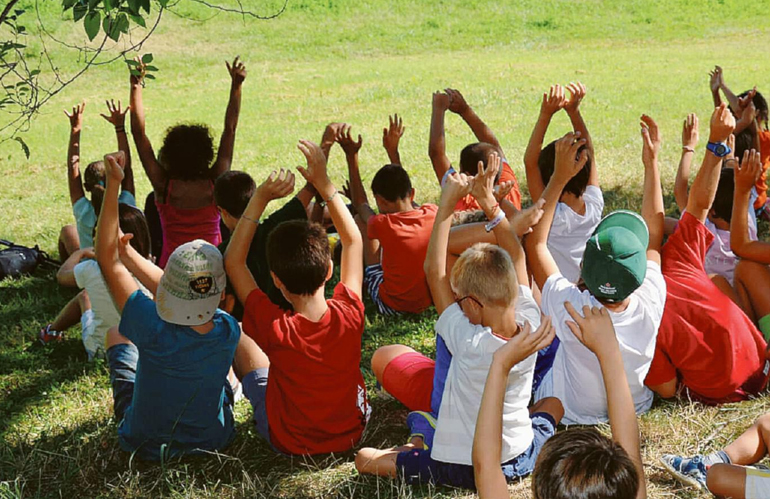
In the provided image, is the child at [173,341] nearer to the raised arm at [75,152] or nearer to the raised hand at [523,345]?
the raised hand at [523,345]

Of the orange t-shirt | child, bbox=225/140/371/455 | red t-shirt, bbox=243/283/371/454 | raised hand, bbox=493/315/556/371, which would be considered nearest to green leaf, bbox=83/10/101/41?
child, bbox=225/140/371/455

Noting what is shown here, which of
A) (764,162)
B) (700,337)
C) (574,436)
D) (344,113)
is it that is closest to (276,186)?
(574,436)

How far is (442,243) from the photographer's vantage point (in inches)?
148

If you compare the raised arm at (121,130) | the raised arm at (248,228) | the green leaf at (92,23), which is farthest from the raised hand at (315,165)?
the raised arm at (121,130)

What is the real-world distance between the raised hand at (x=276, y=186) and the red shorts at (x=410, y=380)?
3.61 feet

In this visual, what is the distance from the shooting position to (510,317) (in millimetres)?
3328

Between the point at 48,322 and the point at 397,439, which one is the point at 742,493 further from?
the point at 48,322

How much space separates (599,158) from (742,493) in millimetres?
7594

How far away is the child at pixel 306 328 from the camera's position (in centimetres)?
370

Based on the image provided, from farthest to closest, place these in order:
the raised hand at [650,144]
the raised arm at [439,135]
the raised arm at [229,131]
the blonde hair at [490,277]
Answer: the raised arm at [229,131] < the raised arm at [439,135] < the raised hand at [650,144] < the blonde hair at [490,277]

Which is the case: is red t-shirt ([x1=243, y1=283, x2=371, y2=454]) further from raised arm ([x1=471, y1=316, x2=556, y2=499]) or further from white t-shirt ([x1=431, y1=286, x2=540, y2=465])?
raised arm ([x1=471, y1=316, x2=556, y2=499])

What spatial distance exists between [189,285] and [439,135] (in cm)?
279

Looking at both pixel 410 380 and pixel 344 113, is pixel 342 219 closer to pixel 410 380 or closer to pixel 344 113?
pixel 410 380

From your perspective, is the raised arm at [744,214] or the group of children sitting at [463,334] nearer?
the group of children sitting at [463,334]
